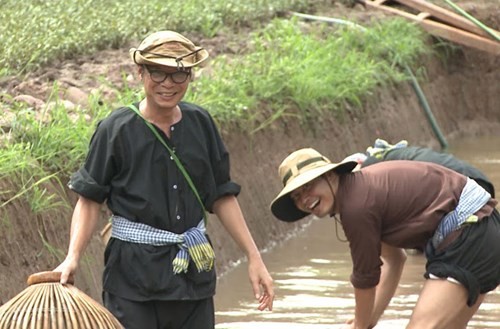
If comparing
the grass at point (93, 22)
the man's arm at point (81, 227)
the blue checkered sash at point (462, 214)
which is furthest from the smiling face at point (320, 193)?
the grass at point (93, 22)

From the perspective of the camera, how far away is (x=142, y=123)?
18.8 feet

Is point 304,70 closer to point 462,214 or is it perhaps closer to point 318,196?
→ point 462,214

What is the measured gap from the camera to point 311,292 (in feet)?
30.8

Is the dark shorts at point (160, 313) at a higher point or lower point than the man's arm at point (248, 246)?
lower

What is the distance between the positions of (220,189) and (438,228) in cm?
103

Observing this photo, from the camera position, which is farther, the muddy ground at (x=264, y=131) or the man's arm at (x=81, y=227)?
the muddy ground at (x=264, y=131)

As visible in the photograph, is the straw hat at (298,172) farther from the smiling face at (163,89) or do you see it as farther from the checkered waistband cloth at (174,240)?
the smiling face at (163,89)

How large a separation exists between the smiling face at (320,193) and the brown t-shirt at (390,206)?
0.04m

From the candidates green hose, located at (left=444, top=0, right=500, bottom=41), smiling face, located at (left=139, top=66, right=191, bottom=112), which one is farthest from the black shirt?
green hose, located at (left=444, top=0, right=500, bottom=41)

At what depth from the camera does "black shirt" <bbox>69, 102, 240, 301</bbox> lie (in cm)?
568

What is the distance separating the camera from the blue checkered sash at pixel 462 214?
Answer: 20.6 ft

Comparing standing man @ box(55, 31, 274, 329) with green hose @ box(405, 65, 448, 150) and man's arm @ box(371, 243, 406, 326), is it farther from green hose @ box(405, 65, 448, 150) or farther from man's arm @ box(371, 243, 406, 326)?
green hose @ box(405, 65, 448, 150)

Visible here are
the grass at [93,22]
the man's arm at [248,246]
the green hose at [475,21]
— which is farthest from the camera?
the green hose at [475,21]

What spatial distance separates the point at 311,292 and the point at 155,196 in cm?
385
